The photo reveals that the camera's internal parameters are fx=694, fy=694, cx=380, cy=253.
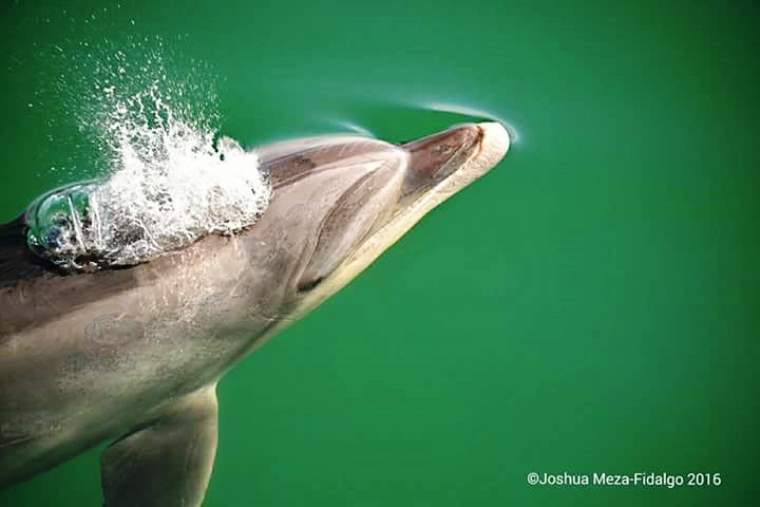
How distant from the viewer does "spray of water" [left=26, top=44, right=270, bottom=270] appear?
132 inches

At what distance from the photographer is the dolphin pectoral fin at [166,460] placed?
4.34 meters

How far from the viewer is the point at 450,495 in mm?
5379

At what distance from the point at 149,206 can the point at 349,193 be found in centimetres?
102

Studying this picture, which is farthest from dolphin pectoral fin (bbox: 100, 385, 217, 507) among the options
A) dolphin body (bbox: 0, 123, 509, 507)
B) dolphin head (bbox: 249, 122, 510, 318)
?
dolphin head (bbox: 249, 122, 510, 318)

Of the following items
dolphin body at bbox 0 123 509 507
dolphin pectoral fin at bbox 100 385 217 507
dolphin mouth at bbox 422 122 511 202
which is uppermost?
dolphin mouth at bbox 422 122 511 202

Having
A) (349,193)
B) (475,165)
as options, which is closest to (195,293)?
(349,193)

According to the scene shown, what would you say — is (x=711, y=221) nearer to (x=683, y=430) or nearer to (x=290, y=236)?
(x=683, y=430)

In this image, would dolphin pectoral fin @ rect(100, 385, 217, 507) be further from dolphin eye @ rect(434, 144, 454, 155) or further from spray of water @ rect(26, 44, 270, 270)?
dolphin eye @ rect(434, 144, 454, 155)

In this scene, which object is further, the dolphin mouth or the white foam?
the dolphin mouth

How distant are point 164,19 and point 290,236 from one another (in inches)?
134

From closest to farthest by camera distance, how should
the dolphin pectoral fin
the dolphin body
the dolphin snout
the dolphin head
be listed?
the dolphin body < the dolphin head < the dolphin snout < the dolphin pectoral fin

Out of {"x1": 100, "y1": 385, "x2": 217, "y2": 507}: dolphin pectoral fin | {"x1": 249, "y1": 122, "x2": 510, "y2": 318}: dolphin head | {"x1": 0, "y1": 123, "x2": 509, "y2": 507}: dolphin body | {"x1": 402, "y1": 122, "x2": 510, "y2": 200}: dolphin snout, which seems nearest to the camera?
{"x1": 0, "y1": 123, "x2": 509, "y2": 507}: dolphin body

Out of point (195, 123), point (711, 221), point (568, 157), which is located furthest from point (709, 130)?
point (195, 123)

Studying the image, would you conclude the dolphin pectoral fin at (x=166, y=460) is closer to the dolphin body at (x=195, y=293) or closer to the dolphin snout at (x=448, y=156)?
the dolphin body at (x=195, y=293)
